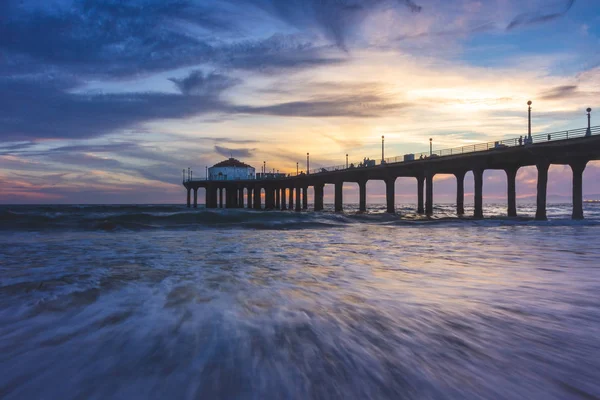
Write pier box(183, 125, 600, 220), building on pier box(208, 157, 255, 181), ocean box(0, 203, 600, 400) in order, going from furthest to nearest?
building on pier box(208, 157, 255, 181) < pier box(183, 125, 600, 220) < ocean box(0, 203, 600, 400)

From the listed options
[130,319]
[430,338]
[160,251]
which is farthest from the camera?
[160,251]

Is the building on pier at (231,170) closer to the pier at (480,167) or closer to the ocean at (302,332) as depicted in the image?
the pier at (480,167)

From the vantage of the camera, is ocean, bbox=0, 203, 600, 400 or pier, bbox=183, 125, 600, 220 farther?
pier, bbox=183, 125, 600, 220

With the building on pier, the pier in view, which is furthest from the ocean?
the building on pier

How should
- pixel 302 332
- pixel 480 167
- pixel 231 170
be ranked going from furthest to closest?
pixel 231 170
pixel 480 167
pixel 302 332

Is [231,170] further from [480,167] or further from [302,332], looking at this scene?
[302,332]

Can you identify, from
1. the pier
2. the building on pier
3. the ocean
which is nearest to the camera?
the ocean

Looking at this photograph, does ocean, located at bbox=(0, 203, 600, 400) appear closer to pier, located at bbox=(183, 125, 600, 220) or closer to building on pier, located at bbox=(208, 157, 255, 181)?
→ pier, located at bbox=(183, 125, 600, 220)

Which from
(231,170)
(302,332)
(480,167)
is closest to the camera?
(302,332)

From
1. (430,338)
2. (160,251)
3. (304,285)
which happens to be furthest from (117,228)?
(430,338)

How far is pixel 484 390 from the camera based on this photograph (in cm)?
337

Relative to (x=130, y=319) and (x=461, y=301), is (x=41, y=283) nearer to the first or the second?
(x=130, y=319)

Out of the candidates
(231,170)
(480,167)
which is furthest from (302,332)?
(231,170)

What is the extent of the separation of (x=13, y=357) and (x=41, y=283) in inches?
199
